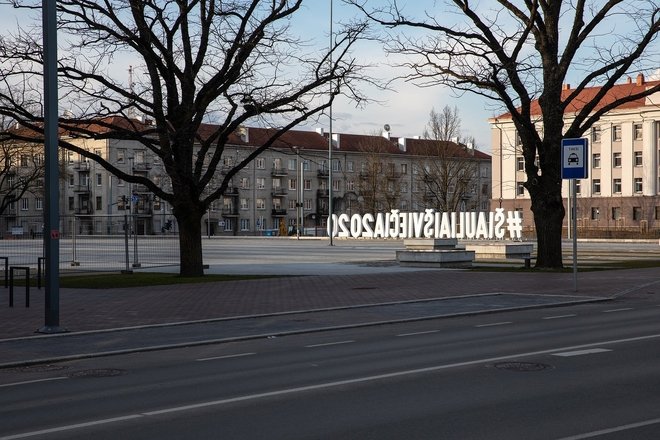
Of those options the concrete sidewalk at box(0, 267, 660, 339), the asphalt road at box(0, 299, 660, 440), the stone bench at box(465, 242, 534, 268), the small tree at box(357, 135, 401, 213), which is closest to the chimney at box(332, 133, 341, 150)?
the small tree at box(357, 135, 401, 213)

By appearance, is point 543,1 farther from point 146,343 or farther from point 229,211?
point 229,211

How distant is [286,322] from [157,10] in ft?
42.6

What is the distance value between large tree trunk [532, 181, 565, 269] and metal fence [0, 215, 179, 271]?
41.1 ft

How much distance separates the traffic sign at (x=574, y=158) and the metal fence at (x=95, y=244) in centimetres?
1533

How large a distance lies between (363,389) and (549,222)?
23.1 m

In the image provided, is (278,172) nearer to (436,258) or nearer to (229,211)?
(229,211)

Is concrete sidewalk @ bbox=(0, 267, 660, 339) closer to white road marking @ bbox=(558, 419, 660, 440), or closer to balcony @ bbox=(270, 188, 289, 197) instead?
white road marking @ bbox=(558, 419, 660, 440)

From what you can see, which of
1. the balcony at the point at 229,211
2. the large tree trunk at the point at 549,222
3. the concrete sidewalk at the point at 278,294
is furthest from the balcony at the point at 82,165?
the large tree trunk at the point at 549,222

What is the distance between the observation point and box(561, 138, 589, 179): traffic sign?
70.8ft

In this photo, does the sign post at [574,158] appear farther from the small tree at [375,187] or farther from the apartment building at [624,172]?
the small tree at [375,187]

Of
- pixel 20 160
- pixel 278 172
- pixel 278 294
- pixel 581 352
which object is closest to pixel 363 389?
pixel 581 352

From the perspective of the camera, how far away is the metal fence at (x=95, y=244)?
100 ft

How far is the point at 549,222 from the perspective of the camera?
103 feet

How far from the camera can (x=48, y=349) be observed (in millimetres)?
13781
